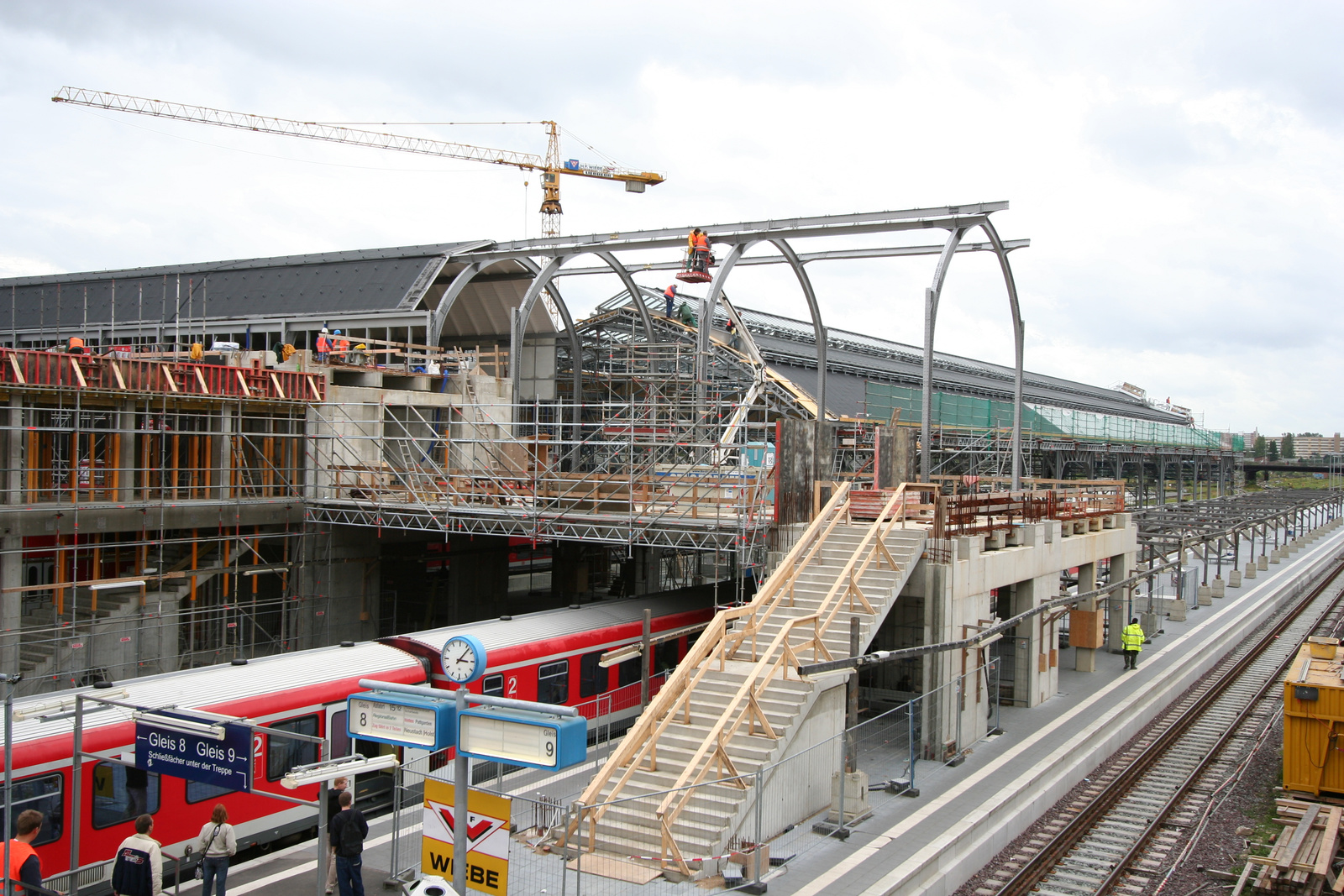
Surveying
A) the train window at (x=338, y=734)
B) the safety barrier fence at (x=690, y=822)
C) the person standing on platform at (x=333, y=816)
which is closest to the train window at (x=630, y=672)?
the safety barrier fence at (x=690, y=822)

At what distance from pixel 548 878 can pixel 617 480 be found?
13.2m

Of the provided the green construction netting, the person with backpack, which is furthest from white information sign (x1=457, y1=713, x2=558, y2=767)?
the green construction netting

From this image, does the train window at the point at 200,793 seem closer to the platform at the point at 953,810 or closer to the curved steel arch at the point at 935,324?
the platform at the point at 953,810

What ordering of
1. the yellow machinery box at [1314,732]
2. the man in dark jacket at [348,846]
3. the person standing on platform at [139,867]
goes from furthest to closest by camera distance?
the yellow machinery box at [1314,732]
the man in dark jacket at [348,846]
the person standing on platform at [139,867]

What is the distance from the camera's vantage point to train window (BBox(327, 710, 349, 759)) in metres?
14.2

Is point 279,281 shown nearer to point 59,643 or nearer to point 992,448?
point 59,643

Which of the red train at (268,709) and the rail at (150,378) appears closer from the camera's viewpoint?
the red train at (268,709)

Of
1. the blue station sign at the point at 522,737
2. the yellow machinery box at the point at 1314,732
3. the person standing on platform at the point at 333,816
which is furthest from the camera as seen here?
the yellow machinery box at the point at 1314,732

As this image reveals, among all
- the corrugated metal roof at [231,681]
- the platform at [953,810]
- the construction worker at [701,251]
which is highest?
the construction worker at [701,251]

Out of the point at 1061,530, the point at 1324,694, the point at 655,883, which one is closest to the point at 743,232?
the point at 1061,530

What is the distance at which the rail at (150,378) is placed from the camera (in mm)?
19938

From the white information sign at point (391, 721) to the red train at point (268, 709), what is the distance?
4.79 ft

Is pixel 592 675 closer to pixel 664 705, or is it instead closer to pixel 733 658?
pixel 733 658

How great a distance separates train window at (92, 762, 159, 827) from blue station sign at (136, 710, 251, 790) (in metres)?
2.03
